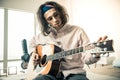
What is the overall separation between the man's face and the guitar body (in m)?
0.16

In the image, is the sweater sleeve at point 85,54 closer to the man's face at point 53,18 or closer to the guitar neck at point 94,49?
the guitar neck at point 94,49

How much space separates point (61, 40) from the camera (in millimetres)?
1342

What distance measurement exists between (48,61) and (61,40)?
19 cm

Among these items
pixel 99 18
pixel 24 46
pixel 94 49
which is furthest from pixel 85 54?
pixel 24 46

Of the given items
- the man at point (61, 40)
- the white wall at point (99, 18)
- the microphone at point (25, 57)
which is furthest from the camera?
the microphone at point (25, 57)

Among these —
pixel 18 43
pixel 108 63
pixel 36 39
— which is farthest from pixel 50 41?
pixel 108 63

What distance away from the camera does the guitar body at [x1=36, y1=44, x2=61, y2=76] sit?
130cm

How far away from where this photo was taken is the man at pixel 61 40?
47.9 inches

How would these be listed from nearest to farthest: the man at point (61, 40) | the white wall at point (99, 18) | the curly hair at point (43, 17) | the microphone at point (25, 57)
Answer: the white wall at point (99, 18)
the man at point (61, 40)
the curly hair at point (43, 17)
the microphone at point (25, 57)

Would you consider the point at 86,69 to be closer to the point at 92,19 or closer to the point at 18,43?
the point at 92,19

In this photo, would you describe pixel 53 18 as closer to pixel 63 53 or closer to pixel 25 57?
pixel 63 53

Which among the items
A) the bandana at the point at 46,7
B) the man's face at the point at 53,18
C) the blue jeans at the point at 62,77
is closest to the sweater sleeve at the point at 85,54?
the blue jeans at the point at 62,77

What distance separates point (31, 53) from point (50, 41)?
0.24 meters

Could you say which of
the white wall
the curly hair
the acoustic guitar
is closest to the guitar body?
the acoustic guitar
